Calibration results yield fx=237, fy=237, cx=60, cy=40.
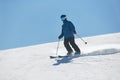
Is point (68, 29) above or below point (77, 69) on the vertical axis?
above

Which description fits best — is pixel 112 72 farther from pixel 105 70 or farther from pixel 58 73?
pixel 58 73

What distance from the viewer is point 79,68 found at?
7.14m

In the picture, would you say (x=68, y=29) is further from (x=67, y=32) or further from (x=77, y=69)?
(x=77, y=69)

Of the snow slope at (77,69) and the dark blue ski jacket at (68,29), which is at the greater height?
the dark blue ski jacket at (68,29)

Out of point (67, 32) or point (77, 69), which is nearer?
point (77, 69)

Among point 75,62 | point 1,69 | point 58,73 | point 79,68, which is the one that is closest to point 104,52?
point 75,62

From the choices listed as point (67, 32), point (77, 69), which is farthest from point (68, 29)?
point (77, 69)

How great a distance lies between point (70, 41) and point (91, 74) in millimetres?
3880

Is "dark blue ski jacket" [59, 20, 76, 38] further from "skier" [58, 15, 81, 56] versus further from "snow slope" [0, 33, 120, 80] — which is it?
"snow slope" [0, 33, 120, 80]

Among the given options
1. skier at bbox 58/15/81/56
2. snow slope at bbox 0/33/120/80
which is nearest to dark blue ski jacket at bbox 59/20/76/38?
skier at bbox 58/15/81/56

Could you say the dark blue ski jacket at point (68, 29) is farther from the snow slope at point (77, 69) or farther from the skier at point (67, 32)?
the snow slope at point (77, 69)

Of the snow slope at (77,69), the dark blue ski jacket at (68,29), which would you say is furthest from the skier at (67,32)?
the snow slope at (77,69)

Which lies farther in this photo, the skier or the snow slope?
the skier

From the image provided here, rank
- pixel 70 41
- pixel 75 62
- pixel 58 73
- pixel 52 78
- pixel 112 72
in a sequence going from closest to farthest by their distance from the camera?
pixel 112 72, pixel 52 78, pixel 58 73, pixel 75 62, pixel 70 41
